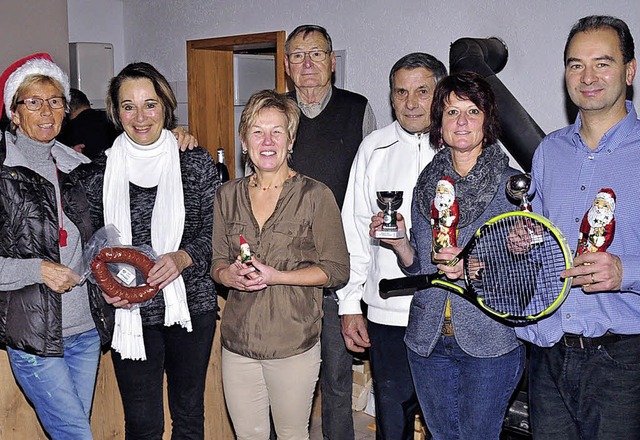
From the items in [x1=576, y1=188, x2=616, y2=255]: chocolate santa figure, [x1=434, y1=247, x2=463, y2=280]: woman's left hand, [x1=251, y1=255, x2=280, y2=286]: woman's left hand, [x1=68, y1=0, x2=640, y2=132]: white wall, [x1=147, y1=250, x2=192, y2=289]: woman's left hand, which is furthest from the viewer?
[x1=68, y1=0, x2=640, y2=132]: white wall

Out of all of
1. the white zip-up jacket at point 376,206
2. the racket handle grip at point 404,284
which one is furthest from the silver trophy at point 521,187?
the white zip-up jacket at point 376,206

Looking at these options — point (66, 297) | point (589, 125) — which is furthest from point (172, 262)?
point (589, 125)

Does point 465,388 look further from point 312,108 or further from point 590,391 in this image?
point 312,108

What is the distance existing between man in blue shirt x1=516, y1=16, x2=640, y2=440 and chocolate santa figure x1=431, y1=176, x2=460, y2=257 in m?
0.29

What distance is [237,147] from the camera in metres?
6.25

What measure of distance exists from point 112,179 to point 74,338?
0.58m

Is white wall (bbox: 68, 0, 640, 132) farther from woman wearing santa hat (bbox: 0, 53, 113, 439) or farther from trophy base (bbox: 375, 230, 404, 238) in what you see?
woman wearing santa hat (bbox: 0, 53, 113, 439)

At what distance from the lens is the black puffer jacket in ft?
7.89

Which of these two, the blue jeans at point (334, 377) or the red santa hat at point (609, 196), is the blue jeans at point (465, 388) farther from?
the blue jeans at point (334, 377)

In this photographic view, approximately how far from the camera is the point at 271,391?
242cm

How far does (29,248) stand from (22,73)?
2.00 feet

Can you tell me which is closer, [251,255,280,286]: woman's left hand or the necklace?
[251,255,280,286]: woman's left hand

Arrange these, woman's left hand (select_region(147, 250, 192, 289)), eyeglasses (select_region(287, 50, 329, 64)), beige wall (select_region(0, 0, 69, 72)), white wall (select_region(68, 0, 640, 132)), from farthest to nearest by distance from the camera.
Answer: beige wall (select_region(0, 0, 69, 72)) → white wall (select_region(68, 0, 640, 132)) → eyeglasses (select_region(287, 50, 329, 64)) → woman's left hand (select_region(147, 250, 192, 289))

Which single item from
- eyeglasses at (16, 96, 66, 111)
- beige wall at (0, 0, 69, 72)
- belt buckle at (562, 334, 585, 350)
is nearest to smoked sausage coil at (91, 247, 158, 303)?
eyeglasses at (16, 96, 66, 111)
